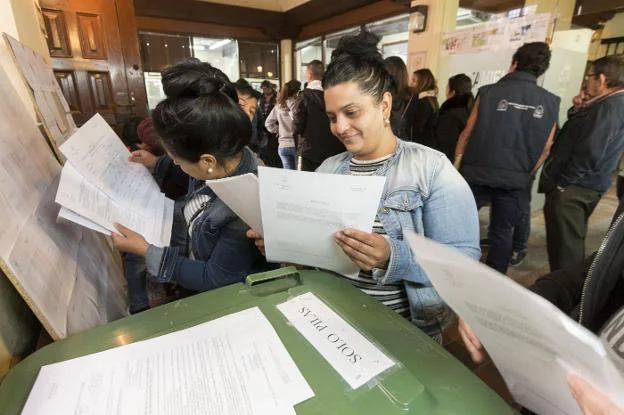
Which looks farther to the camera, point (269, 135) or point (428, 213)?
point (269, 135)

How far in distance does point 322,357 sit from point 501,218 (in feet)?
6.29

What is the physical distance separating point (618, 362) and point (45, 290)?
85 centimetres

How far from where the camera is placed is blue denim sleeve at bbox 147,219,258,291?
0.83m

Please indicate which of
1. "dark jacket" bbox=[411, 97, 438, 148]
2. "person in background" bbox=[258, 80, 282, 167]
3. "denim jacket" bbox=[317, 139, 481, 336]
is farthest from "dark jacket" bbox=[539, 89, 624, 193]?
"person in background" bbox=[258, 80, 282, 167]

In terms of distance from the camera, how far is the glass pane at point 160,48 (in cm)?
487

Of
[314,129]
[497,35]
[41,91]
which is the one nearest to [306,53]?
[497,35]

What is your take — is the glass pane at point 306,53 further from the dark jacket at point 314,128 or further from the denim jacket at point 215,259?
the denim jacket at point 215,259

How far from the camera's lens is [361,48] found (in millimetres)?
893

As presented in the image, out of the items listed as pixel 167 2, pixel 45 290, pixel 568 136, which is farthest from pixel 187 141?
pixel 167 2

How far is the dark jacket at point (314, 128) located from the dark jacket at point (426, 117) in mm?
890

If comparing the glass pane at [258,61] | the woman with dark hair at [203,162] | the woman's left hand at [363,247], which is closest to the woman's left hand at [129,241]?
the woman with dark hair at [203,162]

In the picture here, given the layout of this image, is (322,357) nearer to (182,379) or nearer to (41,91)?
(182,379)

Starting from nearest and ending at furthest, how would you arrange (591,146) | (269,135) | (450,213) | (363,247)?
(363,247) → (450,213) → (591,146) → (269,135)

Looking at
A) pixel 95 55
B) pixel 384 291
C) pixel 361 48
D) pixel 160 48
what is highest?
pixel 160 48
